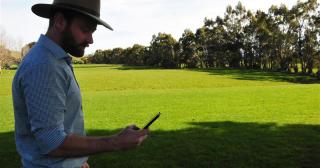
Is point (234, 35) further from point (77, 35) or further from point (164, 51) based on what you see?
point (77, 35)

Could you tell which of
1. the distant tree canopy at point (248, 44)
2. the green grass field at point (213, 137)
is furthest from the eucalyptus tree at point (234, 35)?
the green grass field at point (213, 137)

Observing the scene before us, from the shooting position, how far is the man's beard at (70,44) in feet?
8.79

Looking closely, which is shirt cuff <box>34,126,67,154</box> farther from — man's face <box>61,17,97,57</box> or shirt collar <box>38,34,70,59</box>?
man's face <box>61,17,97,57</box>

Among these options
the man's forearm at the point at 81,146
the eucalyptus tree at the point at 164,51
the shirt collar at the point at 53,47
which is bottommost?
the man's forearm at the point at 81,146

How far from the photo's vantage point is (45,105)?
2.38 meters

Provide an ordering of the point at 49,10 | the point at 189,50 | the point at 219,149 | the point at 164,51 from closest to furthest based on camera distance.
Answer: the point at 49,10 → the point at 219,149 → the point at 189,50 → the point at 164,51

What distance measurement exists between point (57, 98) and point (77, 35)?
0.50 metres

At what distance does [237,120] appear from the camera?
16.7 metres

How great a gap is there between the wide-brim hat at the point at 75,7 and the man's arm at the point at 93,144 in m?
0.84

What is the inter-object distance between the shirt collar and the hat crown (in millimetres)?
271

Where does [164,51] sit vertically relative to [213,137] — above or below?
above

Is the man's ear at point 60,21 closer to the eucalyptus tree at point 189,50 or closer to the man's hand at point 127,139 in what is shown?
the man's hand at point 127,139

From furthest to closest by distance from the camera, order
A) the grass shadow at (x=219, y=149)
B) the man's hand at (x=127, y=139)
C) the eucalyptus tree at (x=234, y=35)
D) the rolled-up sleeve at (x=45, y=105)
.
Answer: the eucalyptus tree at (x=234, y=35) → the grass shadow at (x=219, y=149) → the man's hand at (x=127, y=139) → the rolled-up sleeve at (x=45, y=105)

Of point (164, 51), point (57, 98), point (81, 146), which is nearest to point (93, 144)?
point (81, 146)
